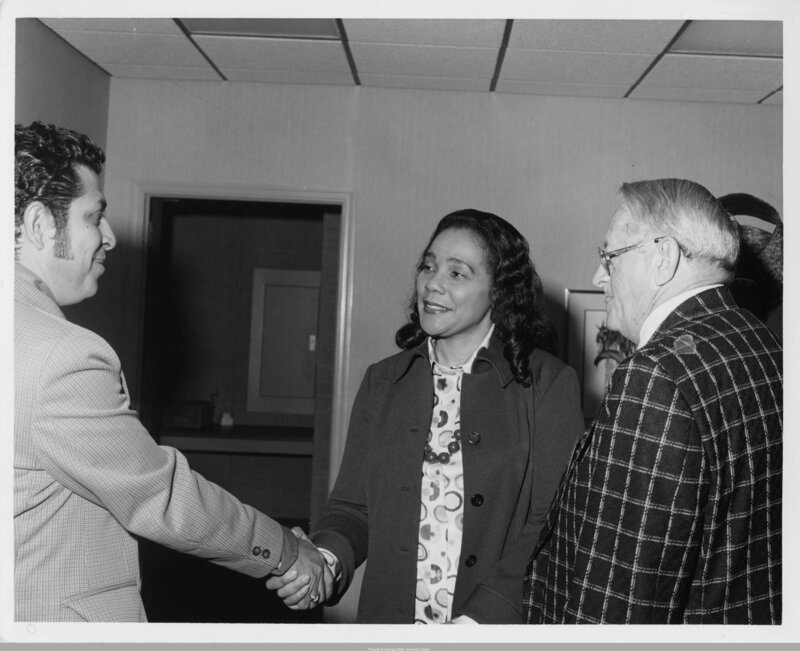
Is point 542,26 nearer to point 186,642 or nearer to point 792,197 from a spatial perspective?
point 792,197

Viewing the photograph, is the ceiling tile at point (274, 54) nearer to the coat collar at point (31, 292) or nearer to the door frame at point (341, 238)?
the door frame at point (341, 238)

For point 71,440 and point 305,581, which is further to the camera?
point 305,581

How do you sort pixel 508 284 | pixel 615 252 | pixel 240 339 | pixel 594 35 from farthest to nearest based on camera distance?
pixel 240 339
pixel 594 35
pixel 508 284
pixel 615 252

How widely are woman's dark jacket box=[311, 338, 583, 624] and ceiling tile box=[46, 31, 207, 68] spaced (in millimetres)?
2092

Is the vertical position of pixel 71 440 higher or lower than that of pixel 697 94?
lower

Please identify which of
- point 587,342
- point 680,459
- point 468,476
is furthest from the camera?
point 587,342

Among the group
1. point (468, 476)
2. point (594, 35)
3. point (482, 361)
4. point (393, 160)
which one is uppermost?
point (594, 35)

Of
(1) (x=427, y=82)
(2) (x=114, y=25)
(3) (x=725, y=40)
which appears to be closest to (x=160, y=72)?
(2) (x=114, y=25)

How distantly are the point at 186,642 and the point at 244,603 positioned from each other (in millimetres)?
3460

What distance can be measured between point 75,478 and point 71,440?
7 centimetres

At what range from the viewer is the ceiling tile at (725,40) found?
2822mm

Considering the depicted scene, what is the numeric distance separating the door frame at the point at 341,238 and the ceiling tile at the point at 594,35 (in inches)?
48.2

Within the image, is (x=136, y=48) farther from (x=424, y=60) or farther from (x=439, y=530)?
(x=439, y=530)

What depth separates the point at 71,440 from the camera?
4.13 feet
